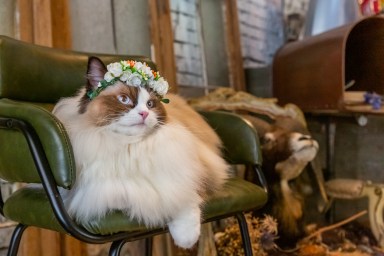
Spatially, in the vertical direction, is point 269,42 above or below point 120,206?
above

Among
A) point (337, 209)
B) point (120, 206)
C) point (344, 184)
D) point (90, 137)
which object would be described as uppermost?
point (90, 137)

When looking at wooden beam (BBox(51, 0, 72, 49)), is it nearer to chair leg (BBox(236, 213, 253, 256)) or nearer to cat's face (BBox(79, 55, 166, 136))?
cat's face (BBox(79, 55, 166, 136))

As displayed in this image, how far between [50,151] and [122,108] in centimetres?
18

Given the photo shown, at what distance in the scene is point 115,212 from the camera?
2.90 ft

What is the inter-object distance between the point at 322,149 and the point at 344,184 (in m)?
0.48

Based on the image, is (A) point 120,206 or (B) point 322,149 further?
(B) point 322,149

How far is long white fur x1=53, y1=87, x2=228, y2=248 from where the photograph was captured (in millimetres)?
881

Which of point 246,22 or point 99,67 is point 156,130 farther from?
point 246,22

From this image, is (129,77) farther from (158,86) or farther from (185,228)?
(185,228)

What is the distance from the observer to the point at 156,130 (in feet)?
3.20

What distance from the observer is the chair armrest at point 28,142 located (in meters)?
0.85

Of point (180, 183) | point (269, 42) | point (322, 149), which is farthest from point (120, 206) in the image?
point (269, 42)

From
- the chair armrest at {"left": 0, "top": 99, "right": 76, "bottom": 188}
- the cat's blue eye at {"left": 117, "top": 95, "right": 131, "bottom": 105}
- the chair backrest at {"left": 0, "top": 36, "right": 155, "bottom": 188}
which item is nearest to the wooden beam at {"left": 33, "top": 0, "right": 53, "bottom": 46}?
the chair backrest at {"left": 0, "top": 36, "right": 155, "bottom": 188}

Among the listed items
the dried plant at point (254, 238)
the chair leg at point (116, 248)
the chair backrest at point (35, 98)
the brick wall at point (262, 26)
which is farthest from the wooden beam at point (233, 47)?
the chair leg at point (116, 248)
